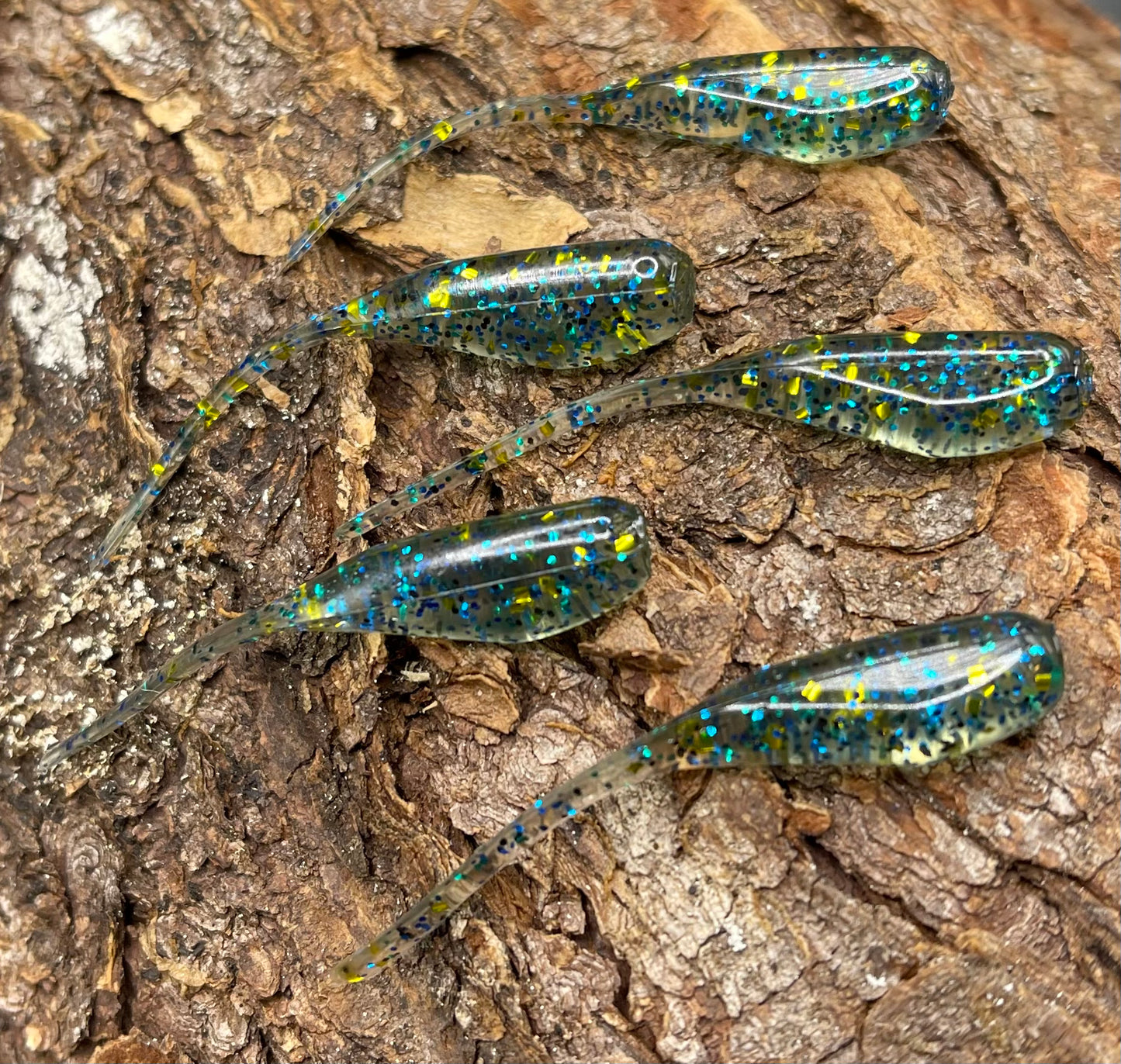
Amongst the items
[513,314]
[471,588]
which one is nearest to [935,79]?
[513,314]

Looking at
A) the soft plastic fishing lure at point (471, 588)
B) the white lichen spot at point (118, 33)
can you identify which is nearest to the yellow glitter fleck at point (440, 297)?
the soft plastic fishing lure at point (471, 588)

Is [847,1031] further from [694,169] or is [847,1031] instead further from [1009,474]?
[694,169]

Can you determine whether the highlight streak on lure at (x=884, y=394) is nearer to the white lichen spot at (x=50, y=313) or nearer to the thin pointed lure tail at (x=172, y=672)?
the thin pointed lure tail at (x=172, y=672)

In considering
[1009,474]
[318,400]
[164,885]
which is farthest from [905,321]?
[164,885]

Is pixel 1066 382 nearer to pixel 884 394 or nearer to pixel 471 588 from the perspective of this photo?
pixel 884 394

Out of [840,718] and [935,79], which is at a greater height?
[935,79]

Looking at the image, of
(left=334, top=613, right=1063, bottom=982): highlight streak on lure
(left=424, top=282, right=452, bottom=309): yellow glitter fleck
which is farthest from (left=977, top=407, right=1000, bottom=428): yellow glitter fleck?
(left=424, top=282, right=452, bottom=309): yellow glitter fleck

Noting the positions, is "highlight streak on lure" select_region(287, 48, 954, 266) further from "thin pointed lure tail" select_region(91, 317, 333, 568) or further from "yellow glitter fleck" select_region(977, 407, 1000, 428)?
"yellow glitter fleck" select_region(977, 407, 1000, 428)
